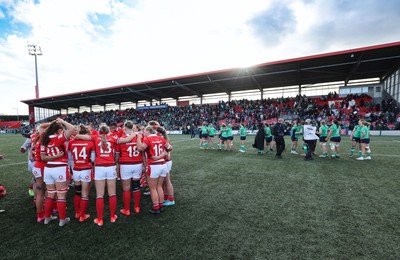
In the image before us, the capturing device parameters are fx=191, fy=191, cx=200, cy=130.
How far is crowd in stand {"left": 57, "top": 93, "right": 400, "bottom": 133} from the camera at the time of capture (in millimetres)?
20788

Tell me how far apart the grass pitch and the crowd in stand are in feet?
49.5

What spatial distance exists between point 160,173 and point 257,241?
2.06m

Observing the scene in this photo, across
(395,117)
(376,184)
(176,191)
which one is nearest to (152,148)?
(176,191)

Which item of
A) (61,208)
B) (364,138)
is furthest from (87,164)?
(364,138)

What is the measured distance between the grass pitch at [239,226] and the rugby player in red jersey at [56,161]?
0.48m

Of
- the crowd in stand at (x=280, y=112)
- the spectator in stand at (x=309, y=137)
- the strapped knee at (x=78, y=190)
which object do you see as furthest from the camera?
the crowd in stand at (x=280, y=112)

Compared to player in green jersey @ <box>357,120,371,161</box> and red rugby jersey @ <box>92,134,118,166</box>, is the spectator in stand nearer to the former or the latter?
player in green jersey @ <box>357,120,371,161</box>

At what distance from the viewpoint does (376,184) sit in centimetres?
527

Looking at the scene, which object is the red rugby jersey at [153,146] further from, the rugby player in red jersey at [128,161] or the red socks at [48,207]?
the red socks at [48,207]

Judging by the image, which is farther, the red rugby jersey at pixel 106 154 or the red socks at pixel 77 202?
the red socks at pixel 77 202

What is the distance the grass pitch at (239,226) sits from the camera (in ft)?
8.78

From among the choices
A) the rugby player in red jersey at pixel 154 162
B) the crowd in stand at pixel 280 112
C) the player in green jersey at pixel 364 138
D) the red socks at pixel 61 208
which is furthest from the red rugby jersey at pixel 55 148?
the crowd in stand at pixel 280 112

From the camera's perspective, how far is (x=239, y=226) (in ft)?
10.9

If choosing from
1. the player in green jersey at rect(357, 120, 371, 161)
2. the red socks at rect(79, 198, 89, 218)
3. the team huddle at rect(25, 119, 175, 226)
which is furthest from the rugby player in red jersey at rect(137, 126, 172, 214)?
the player in green jersey at rect(357, 120, 371, 161)
